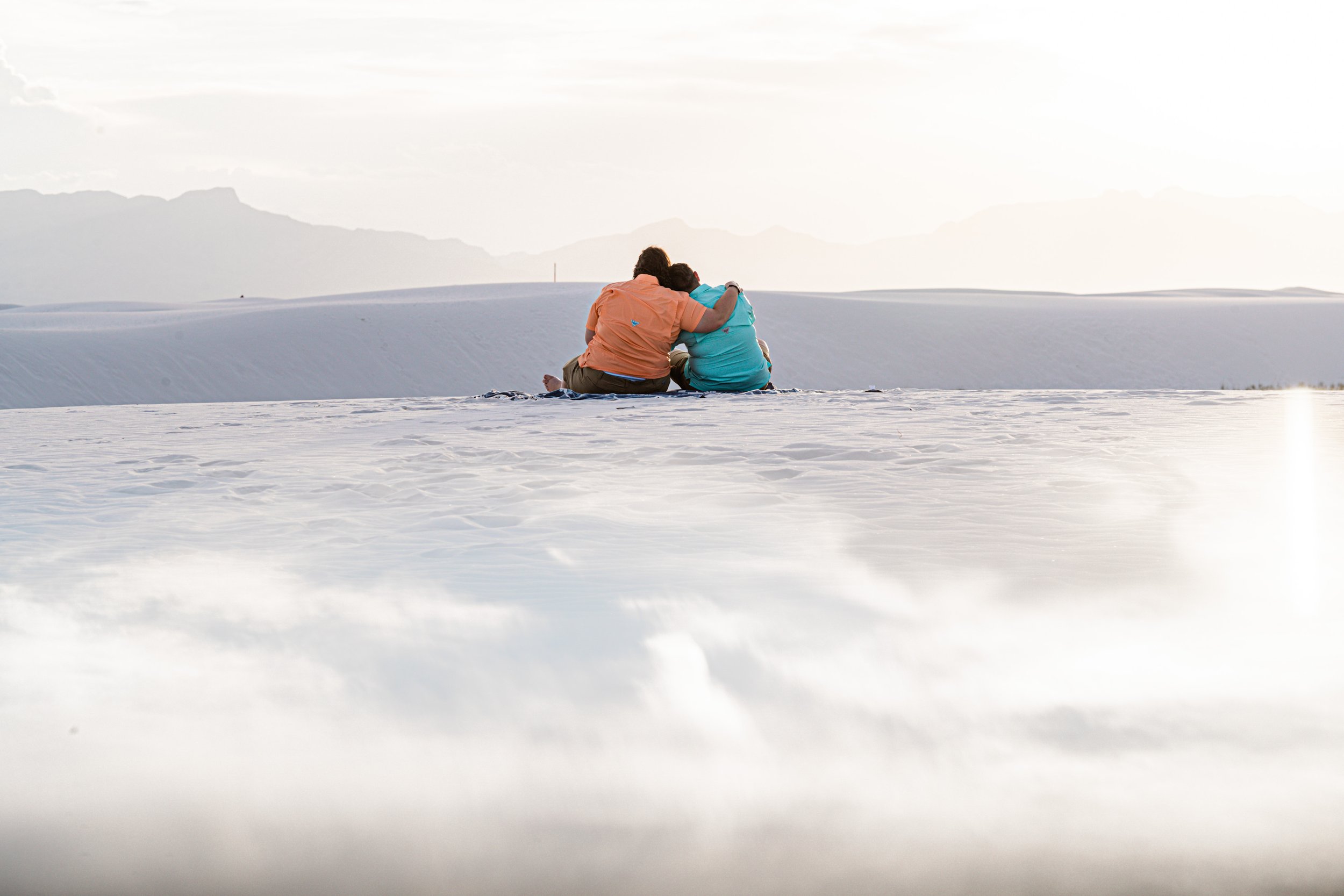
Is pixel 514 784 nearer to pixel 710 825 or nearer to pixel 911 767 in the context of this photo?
pixel 710 825

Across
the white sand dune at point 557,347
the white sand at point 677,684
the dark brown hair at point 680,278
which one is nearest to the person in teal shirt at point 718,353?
the dark brown hair at point 680,278

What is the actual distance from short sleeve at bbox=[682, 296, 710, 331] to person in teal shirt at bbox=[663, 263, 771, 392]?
0.23 feet

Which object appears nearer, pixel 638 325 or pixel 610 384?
pixel 638 325

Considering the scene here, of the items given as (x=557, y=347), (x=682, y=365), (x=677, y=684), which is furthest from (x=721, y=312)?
(x=557, y=347)

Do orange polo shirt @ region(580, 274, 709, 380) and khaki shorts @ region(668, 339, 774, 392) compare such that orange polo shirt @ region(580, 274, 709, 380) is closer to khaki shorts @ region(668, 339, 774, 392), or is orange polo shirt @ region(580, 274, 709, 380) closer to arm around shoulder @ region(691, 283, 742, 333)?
arm around shoulder @ region(691, 283, 742, 333)

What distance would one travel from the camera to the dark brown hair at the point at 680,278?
23.9 feet

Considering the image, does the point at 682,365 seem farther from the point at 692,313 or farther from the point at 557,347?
the point at 557,347

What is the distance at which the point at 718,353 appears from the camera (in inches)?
307

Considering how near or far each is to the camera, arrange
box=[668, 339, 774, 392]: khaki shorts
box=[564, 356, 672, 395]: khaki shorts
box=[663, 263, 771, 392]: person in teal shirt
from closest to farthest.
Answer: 1. box=[663, 263, 771, 392]: person in teal shirt
2. box=[564, 356, 672, 395]: khaki shorts
3. box=[668, 339, 774, 392]: khaki shorts

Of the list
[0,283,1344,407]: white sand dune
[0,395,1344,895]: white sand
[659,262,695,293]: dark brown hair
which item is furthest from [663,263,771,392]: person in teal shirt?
[0,283,1344,407]: white sand dune

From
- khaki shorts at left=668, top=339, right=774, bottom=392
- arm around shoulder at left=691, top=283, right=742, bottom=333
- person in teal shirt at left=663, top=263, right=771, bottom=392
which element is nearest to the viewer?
arm around shoulder at left=691, top=283, right=742, bottom=333

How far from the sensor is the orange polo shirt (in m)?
7.19

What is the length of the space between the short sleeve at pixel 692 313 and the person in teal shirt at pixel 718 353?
7cm

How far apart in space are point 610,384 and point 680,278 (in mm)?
877
